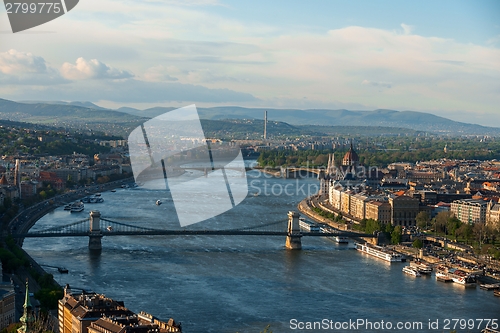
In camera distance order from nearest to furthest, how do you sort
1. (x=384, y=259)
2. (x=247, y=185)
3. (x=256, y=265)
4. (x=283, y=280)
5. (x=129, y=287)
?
1. (x=129, y=287)
2. (x=283, y=280)
3. (x=256, y=265)
4. (x=384, y=259)
5. (x=247, y=185)

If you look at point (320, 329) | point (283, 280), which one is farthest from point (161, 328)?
point (283, 280)

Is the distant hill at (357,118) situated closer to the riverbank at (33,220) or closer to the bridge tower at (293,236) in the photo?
the riverbank at (33,220)

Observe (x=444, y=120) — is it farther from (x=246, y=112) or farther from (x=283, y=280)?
(x=283, y=280)

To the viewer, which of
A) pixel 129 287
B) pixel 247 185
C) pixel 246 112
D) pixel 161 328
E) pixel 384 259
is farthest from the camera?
pixel 246 112

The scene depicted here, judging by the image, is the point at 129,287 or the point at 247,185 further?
the point at 247,185

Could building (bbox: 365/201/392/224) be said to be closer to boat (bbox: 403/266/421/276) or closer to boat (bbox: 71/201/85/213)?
boat (bbox: 403/266/421/276)

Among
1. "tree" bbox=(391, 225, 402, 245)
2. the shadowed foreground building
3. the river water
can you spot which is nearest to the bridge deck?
the river water

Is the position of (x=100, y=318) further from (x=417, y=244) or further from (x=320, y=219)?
(x=320, y=219)
